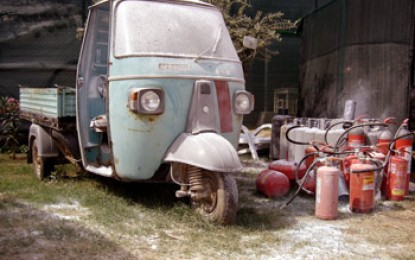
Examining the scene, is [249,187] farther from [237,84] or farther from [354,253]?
[354,253]

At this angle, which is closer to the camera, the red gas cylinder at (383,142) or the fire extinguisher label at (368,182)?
the fire extinguisher label at (368,182)

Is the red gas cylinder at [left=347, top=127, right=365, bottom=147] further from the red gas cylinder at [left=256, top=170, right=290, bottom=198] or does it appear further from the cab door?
the cab door

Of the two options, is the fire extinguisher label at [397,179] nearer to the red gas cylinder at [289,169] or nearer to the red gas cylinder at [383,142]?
the red gas cylinder at [383,142]

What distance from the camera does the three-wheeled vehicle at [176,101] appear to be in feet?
12.8

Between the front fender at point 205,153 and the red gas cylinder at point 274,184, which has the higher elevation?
the front fender at point 205,153

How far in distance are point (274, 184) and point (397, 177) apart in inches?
51.4

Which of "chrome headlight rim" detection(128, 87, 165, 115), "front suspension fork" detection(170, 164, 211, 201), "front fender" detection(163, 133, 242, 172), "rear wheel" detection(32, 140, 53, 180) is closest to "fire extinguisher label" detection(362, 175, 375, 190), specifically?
"front fender" detection(163, 133, 242, 172)

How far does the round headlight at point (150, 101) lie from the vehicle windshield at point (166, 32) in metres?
0.39

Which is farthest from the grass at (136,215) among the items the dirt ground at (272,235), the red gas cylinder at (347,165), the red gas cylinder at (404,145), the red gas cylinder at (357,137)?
the red gas cylinder at (404,145)

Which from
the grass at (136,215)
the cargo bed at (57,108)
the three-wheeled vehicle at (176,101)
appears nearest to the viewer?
the grass at (136,215)

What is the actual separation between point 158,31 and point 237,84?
0.89 m

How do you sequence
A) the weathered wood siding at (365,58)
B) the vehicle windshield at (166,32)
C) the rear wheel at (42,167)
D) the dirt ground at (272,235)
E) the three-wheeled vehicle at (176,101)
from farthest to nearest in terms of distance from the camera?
the weathered wood siding at (365,58) → the rear wheel at (42,167) → the vehicle windshield at (166,32) → the three-wheeled vehicle at (176,101) → the dirt ground at (272,235)

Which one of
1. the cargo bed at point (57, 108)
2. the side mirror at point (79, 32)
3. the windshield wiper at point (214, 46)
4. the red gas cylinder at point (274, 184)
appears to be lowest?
the red gas cylinder at point (274, 184)

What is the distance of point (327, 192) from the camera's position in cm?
420
